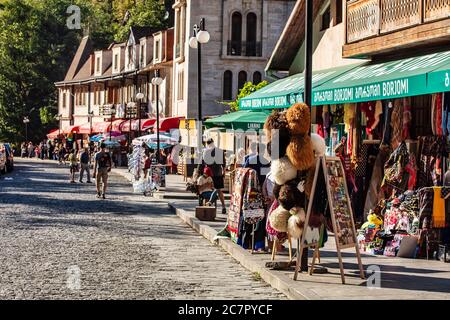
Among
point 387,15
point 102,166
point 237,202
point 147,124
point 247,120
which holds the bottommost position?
point 237,202

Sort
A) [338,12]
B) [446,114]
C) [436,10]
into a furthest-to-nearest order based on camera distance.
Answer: [338,12] < [446,114] < [436,10]

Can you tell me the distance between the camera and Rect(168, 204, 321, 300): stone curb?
459 inches

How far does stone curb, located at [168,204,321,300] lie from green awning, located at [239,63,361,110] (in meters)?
3.62

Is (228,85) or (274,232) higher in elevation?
(228,85)

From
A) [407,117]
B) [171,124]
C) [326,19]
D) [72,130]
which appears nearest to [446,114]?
[407,117]

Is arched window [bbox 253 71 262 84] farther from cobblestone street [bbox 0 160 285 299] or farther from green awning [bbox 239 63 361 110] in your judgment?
cobblestone street [bbox 0 160 285 299]

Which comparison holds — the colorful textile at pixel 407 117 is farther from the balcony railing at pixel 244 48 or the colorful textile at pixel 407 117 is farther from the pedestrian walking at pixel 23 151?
the pedestrian walking at pixel 23 151

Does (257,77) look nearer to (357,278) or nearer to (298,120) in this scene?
(298,120)

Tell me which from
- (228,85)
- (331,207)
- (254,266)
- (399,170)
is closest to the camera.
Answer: (331,207)

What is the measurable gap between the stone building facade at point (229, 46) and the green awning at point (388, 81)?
34614mm

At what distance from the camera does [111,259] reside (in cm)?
1565

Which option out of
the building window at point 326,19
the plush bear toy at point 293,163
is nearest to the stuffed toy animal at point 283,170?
the plush bear toy at point 293,163

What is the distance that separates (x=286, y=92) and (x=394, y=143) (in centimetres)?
498

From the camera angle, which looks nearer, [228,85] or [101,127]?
[228,85]
